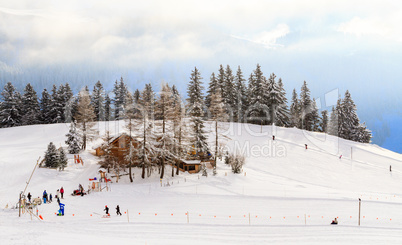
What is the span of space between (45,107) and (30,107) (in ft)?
10.2

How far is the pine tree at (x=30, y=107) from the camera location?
6362 cm

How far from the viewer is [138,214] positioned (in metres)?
23.6

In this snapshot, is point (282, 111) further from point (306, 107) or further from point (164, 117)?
point (164, 117)

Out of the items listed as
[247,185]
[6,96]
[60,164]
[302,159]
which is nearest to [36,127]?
[6,96]

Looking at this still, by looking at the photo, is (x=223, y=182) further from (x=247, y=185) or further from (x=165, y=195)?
(x=165, y=195)

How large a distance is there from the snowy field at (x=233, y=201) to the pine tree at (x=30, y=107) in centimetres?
1470

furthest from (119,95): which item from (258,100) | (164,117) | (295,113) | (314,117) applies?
(314,117)

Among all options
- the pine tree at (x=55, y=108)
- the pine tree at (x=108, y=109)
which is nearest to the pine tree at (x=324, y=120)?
the pine tree at (x=108, y=109)

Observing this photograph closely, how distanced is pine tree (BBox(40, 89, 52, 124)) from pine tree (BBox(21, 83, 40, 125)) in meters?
0.94

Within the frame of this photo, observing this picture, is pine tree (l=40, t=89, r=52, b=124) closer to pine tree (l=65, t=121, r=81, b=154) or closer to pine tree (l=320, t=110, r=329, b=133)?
pine tree (l=65, t=121, r=81, b=154)

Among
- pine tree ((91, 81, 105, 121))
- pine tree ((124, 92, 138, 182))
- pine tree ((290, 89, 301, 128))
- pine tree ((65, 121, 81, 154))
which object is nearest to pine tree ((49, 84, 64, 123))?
pine tree ((91, 81, 105, 121))

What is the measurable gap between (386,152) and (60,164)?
57.7 m

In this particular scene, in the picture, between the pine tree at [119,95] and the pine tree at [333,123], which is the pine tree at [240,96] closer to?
the pine tree at [333,123]

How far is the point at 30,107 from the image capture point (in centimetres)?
6538
